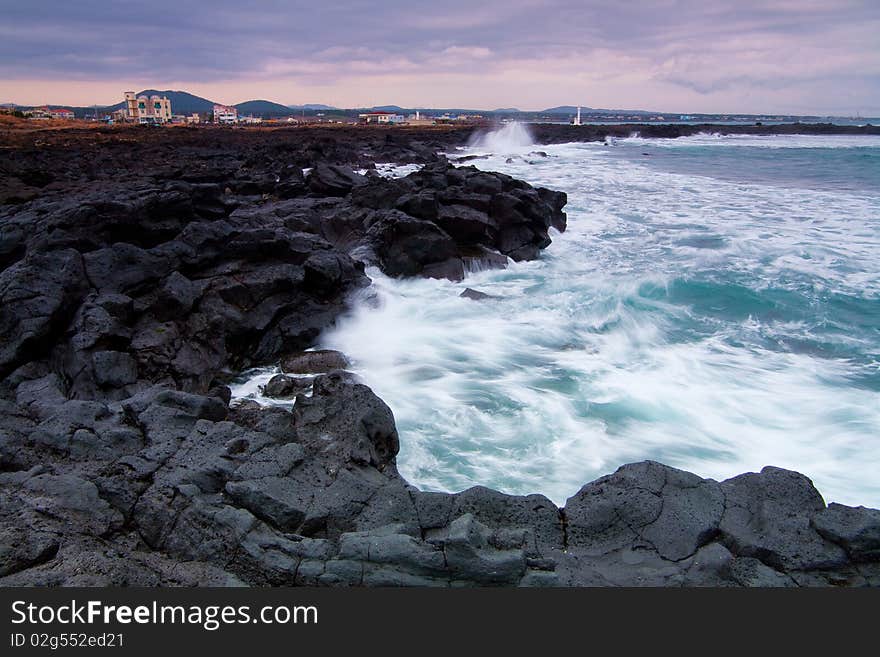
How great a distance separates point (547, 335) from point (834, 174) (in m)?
35.9

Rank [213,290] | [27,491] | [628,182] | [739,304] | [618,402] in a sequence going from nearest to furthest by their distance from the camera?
[27,491] < [618,402] < [213,290] < [739,304] < [628,182]

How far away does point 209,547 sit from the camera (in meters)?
3.95

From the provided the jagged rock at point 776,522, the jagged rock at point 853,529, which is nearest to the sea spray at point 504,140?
the jagged rock at point 776,522

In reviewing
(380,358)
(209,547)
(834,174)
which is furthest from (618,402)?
(834,174)

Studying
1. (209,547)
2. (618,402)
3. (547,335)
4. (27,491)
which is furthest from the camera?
(547,335)

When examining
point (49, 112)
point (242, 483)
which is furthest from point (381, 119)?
point (242, 483)

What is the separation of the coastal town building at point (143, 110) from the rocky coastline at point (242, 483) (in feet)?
350

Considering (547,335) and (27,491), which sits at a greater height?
(27,491)

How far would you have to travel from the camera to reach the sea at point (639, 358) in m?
7.41

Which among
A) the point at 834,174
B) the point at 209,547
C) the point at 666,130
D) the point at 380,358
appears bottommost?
the point at 380,358

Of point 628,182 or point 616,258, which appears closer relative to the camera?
point 616,258

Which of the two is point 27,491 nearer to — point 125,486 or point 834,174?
point 125,486

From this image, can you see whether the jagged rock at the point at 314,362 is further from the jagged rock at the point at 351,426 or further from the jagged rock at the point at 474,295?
the jagged rock at the point at 474,295

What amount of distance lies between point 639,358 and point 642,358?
0.05 metres
